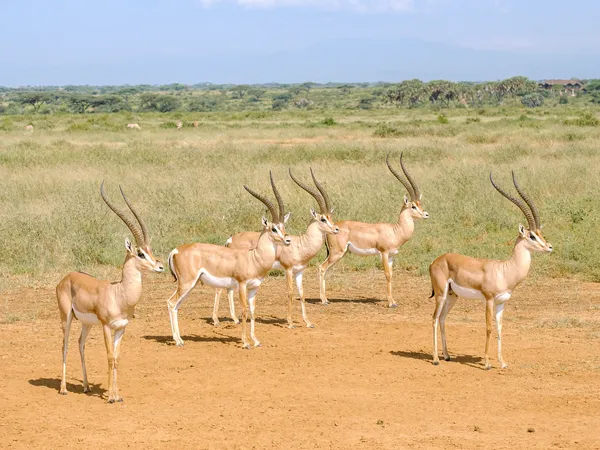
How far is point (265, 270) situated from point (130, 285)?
8.85 ft

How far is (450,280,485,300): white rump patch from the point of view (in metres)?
9.18

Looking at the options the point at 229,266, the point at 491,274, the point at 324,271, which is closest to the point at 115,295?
the point at 229,266

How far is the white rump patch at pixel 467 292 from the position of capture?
361 inches

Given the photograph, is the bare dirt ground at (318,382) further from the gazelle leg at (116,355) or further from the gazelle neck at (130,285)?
the gazelle neck at (130,285)

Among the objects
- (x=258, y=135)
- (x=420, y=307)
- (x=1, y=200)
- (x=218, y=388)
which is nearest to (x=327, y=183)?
(x=1, y=200)

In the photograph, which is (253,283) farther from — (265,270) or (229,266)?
(229,266)

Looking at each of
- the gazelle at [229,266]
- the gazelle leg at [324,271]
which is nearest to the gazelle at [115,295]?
the gazelle at [229,266]

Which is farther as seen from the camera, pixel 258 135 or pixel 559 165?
pixel 258 135

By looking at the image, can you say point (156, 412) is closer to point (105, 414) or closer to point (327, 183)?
point (105, 414)

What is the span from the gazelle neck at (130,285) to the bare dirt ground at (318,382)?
962 millimetres

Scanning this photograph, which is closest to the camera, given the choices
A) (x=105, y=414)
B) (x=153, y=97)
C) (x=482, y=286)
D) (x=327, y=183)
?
(x=105, y=414)

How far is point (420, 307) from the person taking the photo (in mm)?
12508

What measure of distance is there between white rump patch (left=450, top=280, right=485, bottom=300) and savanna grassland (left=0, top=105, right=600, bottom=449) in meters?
0.74

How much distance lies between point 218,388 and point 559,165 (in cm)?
1668
